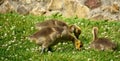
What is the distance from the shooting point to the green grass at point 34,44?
930cm

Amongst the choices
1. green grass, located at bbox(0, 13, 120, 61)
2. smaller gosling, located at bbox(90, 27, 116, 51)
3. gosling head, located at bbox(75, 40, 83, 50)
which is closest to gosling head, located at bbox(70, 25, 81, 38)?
green grass, located at bbox(0, 13, 120, 61)

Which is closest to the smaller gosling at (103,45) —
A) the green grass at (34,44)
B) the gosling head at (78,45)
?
the green grass at (34,44)

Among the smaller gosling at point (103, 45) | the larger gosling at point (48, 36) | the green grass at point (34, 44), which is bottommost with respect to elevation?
the green grass at point (34, 44)

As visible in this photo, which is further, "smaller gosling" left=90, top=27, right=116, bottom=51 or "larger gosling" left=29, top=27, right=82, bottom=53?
"smaller gosling" left=90, top=27, right=116, bottom=51

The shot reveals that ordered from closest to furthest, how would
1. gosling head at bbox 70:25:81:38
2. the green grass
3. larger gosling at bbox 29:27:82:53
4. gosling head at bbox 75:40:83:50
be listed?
the green grass < larger gosling at bbox 29:27:82:53 < gosling head at bbox 75:40:83:50 < gosling head at bbox 70:25:81:38

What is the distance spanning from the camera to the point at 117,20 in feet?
42.3

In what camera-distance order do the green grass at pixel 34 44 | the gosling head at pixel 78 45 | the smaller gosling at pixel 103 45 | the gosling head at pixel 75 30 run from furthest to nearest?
the gosling head at pixel 75 30 → the gosling head at pixel 78 45 → the smaller gosling at pixel 103 45 → the green grass at pixel 34 44

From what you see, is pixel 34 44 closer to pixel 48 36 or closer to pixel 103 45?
pixel 48 36

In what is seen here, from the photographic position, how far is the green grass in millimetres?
9305

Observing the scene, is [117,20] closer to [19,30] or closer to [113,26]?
[113,26]

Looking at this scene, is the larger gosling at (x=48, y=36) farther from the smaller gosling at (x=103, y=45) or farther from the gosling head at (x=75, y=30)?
the gosling head at (x=75, y=30)

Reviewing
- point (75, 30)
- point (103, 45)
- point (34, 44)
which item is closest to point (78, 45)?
point (103, 45)

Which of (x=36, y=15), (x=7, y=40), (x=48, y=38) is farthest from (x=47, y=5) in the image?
(x=48, y=38)

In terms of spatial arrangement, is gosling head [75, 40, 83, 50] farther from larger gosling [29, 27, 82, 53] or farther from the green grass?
larger gosling [29, 27, 82, 53]
